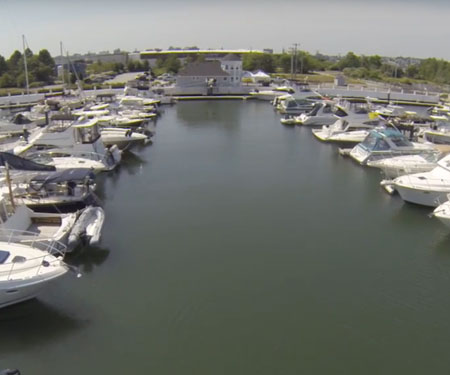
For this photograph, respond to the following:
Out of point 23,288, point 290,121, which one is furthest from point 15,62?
point 23,288

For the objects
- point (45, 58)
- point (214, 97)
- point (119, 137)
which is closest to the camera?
point (119, 137)

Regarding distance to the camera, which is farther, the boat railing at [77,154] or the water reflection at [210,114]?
the water reflection at [210,114]

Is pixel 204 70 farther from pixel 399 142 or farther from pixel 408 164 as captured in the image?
pixel 408 164

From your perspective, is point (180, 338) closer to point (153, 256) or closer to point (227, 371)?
point (227, 371)

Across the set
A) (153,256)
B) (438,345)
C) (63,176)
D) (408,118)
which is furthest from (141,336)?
(408,118)

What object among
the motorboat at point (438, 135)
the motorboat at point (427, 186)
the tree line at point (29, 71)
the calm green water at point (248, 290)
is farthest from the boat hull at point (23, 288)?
the tree line at point (29, 71)

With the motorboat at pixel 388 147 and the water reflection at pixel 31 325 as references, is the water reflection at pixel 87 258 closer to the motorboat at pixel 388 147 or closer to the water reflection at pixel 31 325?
the water reflection at pixel 31 325

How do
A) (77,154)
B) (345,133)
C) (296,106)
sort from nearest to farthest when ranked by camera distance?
(77,154) → (345,133) → (296,106)
